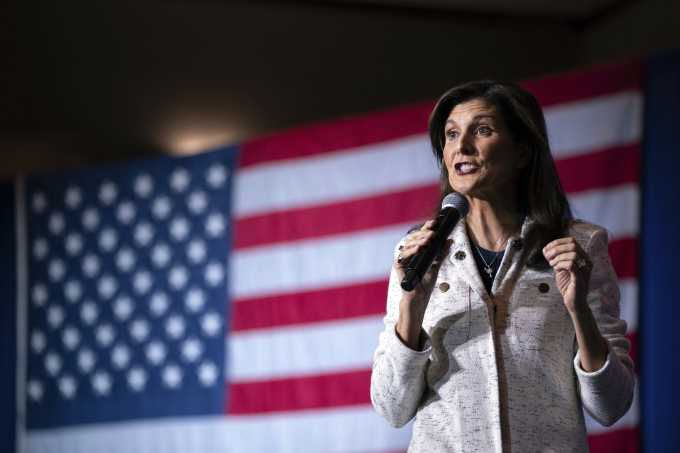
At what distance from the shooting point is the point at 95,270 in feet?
11.6

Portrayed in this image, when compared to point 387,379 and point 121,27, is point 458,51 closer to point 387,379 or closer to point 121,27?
point 121,27

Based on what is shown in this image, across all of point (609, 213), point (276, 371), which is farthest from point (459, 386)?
point (276, 371)

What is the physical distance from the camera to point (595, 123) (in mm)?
2514

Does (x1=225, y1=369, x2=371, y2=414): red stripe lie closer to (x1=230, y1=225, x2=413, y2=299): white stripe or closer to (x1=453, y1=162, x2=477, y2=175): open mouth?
(x1=230, y1=225, x2=413, y2=299): white stripe

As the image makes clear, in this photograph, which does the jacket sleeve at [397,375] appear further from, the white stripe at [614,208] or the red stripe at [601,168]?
the red stripe at [601,168]

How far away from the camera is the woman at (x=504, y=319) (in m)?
1.13

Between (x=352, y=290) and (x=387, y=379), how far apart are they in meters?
1.75

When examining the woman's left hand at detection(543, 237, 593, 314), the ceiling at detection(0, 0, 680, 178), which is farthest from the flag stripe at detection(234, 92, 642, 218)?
the woman's left hand at detection(543, 237, 593, 314)

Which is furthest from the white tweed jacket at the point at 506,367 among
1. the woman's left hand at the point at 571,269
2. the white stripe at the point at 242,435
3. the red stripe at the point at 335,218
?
the white stripe at the point at 242,435

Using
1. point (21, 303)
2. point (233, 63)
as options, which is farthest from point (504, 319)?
point (21, 303)

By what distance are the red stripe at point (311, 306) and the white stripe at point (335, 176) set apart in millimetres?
421

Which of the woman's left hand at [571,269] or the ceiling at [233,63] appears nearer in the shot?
the woman's left hand at [571,269]

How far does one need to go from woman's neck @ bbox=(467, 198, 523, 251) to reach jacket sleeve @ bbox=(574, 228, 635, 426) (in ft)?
0.52

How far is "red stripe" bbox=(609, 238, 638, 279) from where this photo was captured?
94.0 inches
